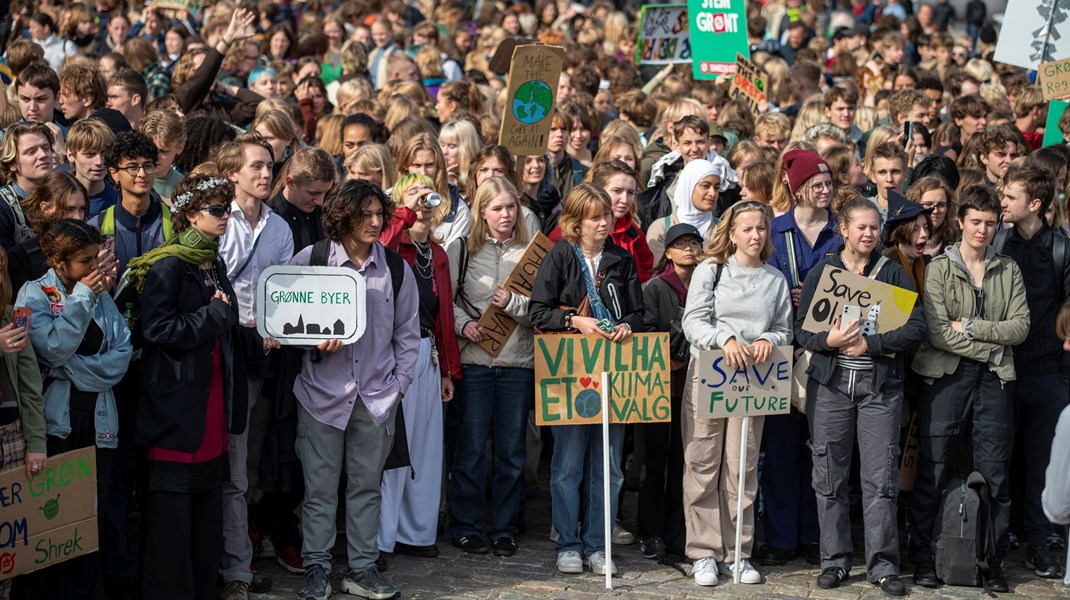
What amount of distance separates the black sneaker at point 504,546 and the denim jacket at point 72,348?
8.54 ft

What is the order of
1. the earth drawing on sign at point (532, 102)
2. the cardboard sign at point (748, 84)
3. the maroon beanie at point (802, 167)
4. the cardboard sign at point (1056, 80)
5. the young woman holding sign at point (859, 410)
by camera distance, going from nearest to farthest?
the young woman holding sign at point (859, 410)
the maroon beanie at point (802, 167)
the earth drawing on sign at point (532, 102)
the cardboard sign at point (1056, 80)
the cardboard sign at point (748, 84)

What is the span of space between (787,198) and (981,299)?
4.65 feet

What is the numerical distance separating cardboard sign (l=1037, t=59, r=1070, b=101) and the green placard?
370cm

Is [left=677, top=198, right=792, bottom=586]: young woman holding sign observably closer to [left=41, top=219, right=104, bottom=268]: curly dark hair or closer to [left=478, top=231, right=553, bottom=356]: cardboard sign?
[left=478, top=231, right=553, bottom=356]: cardboard sign

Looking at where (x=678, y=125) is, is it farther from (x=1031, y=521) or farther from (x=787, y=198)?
(x=1031, y=521)

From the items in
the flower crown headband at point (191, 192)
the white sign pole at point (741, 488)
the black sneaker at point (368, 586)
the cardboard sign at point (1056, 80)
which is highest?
the cardboard sign at point (1056, 80)

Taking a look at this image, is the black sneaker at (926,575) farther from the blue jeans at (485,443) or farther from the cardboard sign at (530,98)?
the cardboard sign at (530,98)

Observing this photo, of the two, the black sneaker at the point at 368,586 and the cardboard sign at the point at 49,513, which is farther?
the black sneaker at the point at 368,586

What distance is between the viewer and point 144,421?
22.7ft

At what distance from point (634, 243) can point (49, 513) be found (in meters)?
4.10

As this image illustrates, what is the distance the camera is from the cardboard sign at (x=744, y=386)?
8023mm

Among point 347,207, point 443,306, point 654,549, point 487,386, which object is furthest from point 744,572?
point 347,207

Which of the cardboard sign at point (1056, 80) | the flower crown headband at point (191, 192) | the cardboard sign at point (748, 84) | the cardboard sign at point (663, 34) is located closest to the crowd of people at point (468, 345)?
the flower crown headband at point (191, 192)

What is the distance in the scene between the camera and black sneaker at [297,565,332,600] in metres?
7.62
